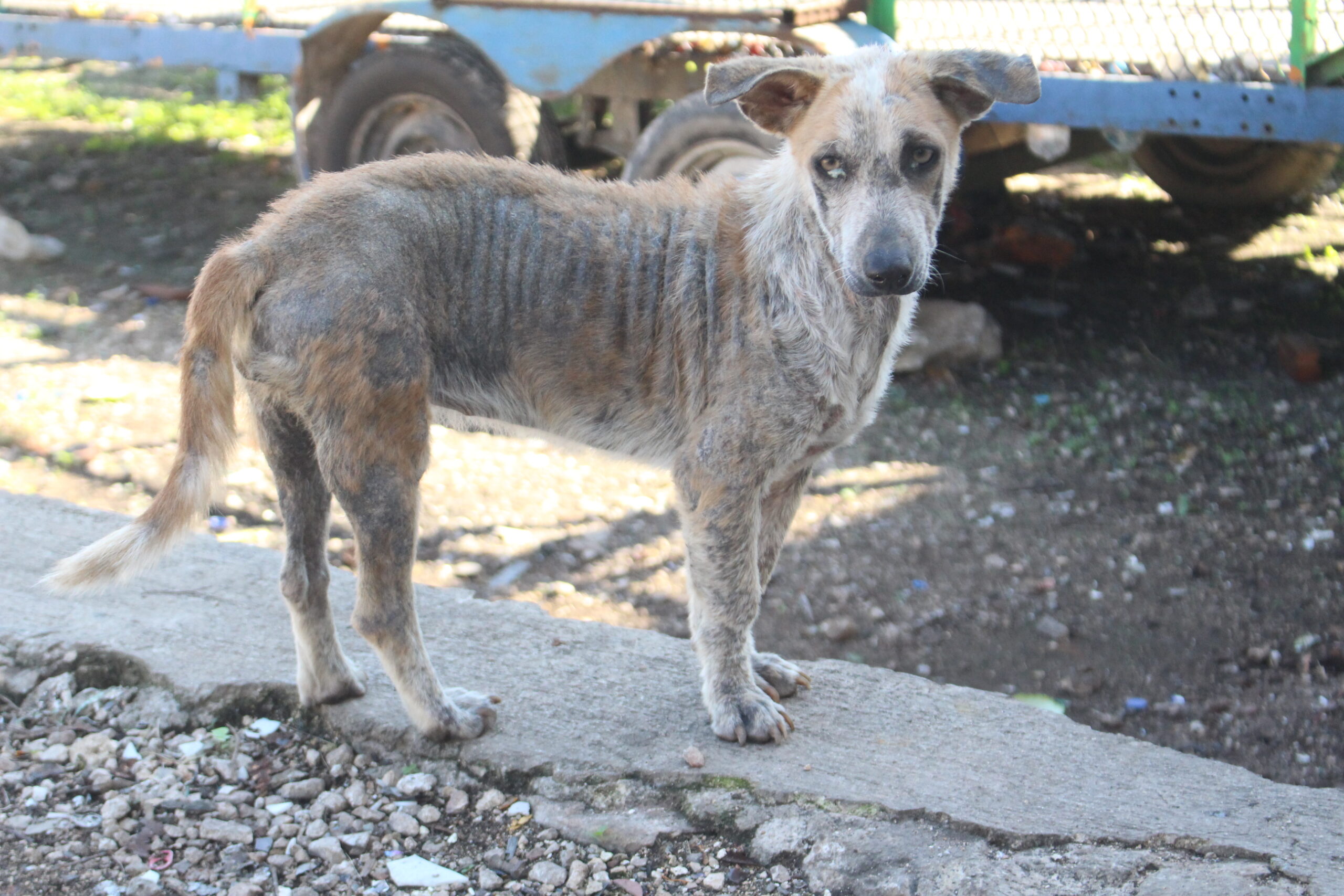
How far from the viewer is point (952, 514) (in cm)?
544

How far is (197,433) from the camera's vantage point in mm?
3010

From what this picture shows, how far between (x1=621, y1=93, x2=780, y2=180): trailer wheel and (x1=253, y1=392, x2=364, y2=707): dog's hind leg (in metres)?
3.27

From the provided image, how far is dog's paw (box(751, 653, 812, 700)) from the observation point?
3.80 m

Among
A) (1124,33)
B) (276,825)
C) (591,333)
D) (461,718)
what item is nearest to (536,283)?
(591,333)

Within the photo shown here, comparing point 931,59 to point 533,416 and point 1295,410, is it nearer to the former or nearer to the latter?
point 533,416

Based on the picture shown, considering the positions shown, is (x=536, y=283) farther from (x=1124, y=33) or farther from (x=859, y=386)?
(x=1124, y=33)

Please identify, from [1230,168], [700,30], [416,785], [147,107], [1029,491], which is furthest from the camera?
[147,107]

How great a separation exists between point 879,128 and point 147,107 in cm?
1041

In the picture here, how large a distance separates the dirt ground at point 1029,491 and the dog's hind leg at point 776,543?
0.64 m

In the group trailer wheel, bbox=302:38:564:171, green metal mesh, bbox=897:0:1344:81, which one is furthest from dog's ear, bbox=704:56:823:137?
trailer wheel, bbox=302:38:564:171

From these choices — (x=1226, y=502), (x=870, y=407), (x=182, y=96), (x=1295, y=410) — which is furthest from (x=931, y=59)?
(x=182, y=96)

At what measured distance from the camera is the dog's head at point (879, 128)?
124 inches

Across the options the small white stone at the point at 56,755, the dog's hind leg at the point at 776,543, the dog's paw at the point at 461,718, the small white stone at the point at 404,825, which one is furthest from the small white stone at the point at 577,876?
the small white stone at the point at 56,755

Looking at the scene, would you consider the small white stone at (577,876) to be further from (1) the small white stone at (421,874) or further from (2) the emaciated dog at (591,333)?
(2) the emaciated dog at (591,333)
